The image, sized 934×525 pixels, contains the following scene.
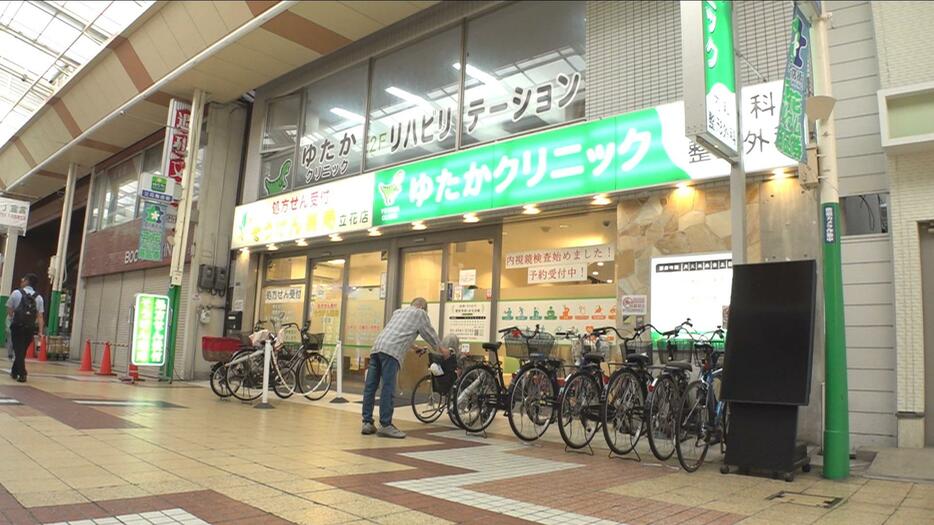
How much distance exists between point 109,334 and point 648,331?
53.8ft

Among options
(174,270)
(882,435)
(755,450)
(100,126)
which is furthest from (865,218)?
(100,126)

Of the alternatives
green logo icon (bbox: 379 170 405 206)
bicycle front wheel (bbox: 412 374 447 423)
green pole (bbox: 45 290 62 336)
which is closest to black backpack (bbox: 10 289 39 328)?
green logo icon (bbox: 379 170 405 206)

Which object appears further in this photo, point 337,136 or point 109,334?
point 109,334

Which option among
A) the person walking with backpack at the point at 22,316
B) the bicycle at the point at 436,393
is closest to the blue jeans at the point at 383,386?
the bicycle at the point at 436,393

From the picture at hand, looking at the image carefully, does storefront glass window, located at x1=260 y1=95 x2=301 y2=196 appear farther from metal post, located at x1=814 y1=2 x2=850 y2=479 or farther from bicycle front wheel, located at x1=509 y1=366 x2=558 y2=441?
metal post, located at x1=814 y1=2 x2=850 y2=479

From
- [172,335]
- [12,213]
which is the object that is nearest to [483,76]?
[172,335]

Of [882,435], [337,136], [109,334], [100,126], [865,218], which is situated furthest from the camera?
[109,334]

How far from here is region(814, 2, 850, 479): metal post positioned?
5035mm

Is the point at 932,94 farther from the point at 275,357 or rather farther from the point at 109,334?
the point at 109,334

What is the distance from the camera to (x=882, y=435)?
593 centimetres

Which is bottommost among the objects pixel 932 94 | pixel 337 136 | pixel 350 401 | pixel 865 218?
pixel 350 401

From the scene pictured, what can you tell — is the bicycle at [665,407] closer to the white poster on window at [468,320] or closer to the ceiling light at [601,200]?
the ceiling light at [601,200]

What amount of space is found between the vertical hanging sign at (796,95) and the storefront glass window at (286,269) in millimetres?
9848

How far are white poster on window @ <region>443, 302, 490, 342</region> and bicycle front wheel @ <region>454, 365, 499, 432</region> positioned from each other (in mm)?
2377
